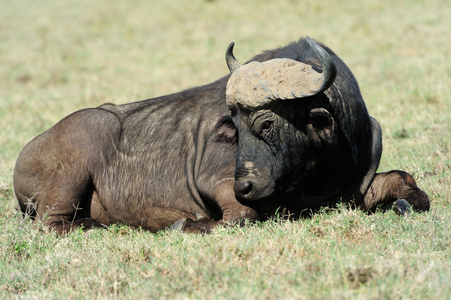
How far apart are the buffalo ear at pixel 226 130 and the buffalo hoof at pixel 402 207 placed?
1.69m

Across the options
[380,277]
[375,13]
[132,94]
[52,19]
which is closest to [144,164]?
[380,277]

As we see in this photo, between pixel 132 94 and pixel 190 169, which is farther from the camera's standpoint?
pixel 132 94

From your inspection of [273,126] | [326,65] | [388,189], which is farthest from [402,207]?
→ [326,65]

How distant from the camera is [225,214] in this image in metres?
5.67

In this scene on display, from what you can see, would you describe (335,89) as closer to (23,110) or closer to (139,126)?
(139,126)

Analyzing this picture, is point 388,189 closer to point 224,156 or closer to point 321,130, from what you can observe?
point 321,130

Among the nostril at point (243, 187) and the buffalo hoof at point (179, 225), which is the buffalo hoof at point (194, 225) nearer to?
the buffalo hoof at point (179, 225)

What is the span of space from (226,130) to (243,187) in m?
0.94

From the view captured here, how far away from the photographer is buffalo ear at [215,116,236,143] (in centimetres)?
605

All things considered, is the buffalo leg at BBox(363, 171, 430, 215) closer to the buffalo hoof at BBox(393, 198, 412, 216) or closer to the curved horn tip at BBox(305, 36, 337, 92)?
the buffalo hoof at BBox(393, 198, 412, 216)

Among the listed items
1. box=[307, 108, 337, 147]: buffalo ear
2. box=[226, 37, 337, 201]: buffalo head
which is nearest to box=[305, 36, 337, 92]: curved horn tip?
box=[226, 37, 337, 201]: buffalo head

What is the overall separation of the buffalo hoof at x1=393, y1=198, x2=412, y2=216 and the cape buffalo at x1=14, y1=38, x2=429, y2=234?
0.02 m

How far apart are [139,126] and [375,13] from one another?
49.9 ft

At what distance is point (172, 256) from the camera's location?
456 cm
